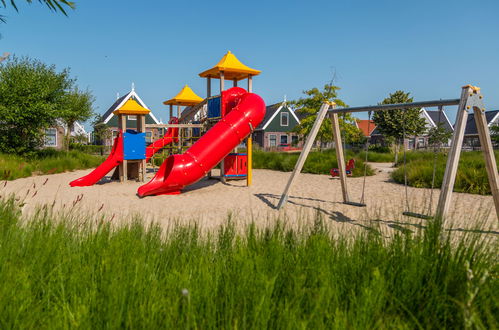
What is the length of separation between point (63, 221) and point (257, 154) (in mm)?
15305

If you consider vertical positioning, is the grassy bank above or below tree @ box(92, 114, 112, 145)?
below

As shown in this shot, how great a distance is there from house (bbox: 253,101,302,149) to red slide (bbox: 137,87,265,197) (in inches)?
1142

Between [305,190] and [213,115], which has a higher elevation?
[213,115]

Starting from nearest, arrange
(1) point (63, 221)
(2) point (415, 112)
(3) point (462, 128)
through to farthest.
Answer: (1) point (63, 221) < (3) point (462, 128) < (2) point (415, 112)

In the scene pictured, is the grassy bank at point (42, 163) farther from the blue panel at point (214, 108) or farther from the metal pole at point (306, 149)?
the metal pole at point (306, 149)

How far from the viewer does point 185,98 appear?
17172mm

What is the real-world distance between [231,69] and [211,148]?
3356 millimetres

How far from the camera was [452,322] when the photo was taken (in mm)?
1772

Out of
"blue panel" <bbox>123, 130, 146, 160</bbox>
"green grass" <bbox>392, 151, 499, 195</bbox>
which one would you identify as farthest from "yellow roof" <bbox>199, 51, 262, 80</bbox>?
"green grass" <bbox>392, 151, 499, 195</bbox>

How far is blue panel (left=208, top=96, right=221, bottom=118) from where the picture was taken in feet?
37.2

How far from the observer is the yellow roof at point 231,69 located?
11.5 meters

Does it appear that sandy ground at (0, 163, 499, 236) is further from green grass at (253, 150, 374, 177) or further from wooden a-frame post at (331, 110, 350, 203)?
green grass at (253, 150, 374, 177)

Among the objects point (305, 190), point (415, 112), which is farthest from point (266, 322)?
point (415, 112)

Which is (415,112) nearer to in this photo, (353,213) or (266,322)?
(353,213)
